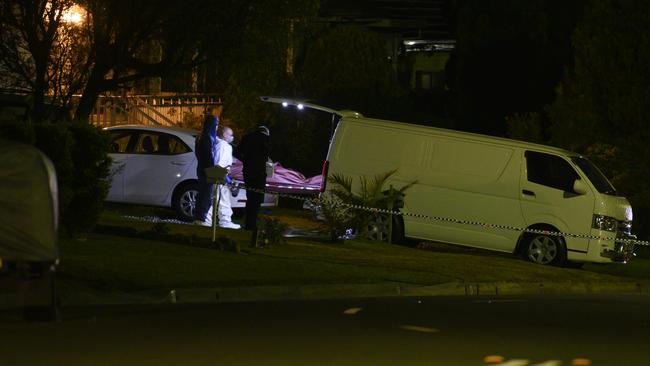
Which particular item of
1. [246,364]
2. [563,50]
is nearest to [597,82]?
[563,50]

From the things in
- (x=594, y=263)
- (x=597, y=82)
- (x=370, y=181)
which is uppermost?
(x=597, y=82)

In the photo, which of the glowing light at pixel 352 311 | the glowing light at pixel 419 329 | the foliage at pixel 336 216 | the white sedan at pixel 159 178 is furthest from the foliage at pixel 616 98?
the glowing light at pixel 419 329

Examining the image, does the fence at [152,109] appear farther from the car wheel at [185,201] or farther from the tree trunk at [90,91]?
the tree trunk at [90,91]

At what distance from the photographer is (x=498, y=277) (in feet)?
54.0

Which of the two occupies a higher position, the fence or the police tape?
the fence

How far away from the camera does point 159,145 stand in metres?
20.8

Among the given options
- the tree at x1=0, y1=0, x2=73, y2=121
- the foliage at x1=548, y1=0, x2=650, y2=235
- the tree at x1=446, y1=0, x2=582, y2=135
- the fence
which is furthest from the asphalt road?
the tree at x1=446, y1=0, x2=582, y2=135

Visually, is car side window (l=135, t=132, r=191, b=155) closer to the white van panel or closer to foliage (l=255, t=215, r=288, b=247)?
the white van panel

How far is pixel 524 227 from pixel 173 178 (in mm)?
6058

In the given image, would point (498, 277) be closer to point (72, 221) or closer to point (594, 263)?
point (594, 263)


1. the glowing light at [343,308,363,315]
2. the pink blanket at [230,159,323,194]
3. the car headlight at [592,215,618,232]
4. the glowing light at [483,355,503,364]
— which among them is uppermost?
the pink blanket at [230,159,323,194]

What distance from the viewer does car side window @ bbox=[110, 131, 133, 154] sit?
21.0 meters

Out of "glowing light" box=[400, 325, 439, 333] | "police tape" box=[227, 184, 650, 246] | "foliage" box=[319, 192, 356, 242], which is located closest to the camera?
"glowing light" box=[400, 325, 439, 333]

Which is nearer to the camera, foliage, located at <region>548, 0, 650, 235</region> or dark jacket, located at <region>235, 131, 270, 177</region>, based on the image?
dark jacket, located at <region>235, 131, 270, 177</region>
